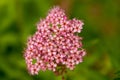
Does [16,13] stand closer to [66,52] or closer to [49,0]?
[49,0]

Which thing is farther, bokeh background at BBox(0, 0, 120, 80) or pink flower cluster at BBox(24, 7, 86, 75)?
bokeh background at BBox(0, 0, 120, 80)

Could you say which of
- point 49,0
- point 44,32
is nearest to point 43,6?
point 49,0

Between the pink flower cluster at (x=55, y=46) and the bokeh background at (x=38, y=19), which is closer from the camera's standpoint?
the pink flower cluster at (x=55, y=46)

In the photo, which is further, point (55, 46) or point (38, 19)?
point (38, 19)

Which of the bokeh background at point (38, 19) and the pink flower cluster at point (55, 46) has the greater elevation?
the bokeh background at point (38, 19)

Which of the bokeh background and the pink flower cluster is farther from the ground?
the bokeh background
